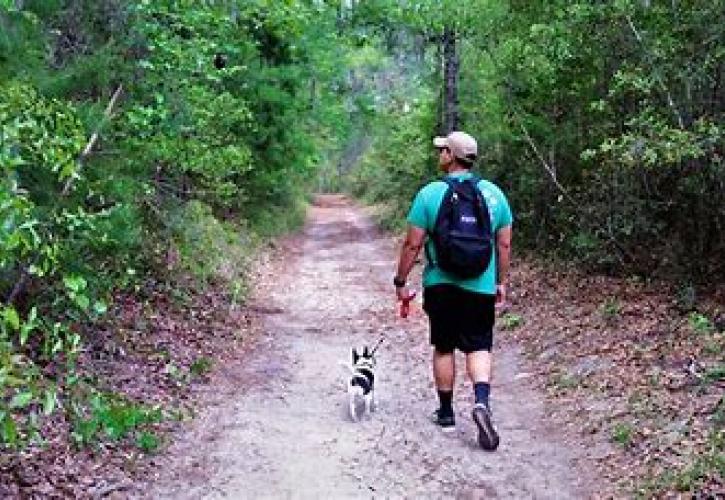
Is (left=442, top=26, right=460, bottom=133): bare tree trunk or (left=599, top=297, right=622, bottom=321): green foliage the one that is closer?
(left=599, top=297, right=622, bottom=321): green foliage

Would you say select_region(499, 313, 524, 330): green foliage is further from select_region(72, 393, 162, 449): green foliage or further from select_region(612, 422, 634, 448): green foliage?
select_region(72, 393, 162, 449): green foliage

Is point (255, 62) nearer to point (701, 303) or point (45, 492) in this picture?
point (701, 303)

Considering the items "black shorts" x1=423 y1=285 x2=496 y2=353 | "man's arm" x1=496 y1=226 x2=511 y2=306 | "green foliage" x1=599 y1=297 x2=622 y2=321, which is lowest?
"green foliage" x1=599 y1=297 x2=622 y2=321

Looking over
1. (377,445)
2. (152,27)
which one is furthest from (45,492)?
(152,27)

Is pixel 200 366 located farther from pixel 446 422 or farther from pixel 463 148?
pixel 463 148

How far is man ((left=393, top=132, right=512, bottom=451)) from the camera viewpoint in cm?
660

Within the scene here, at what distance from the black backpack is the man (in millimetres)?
55

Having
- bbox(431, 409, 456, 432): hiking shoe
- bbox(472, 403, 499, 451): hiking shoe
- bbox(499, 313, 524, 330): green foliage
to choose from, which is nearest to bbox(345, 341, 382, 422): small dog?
bbox(431, 409, 456, 432): hiking shoe

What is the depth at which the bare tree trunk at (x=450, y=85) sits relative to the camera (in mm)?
18422

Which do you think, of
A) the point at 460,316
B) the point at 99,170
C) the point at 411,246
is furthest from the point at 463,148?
the point at 99,170

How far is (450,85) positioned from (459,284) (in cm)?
1259

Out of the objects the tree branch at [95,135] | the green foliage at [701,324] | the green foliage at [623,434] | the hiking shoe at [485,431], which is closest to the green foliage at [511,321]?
the green foliage at [701,324]

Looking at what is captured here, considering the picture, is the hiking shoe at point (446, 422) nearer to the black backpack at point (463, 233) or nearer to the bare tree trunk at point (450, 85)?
the black backpack at point (463, 233)

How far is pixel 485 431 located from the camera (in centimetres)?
639
